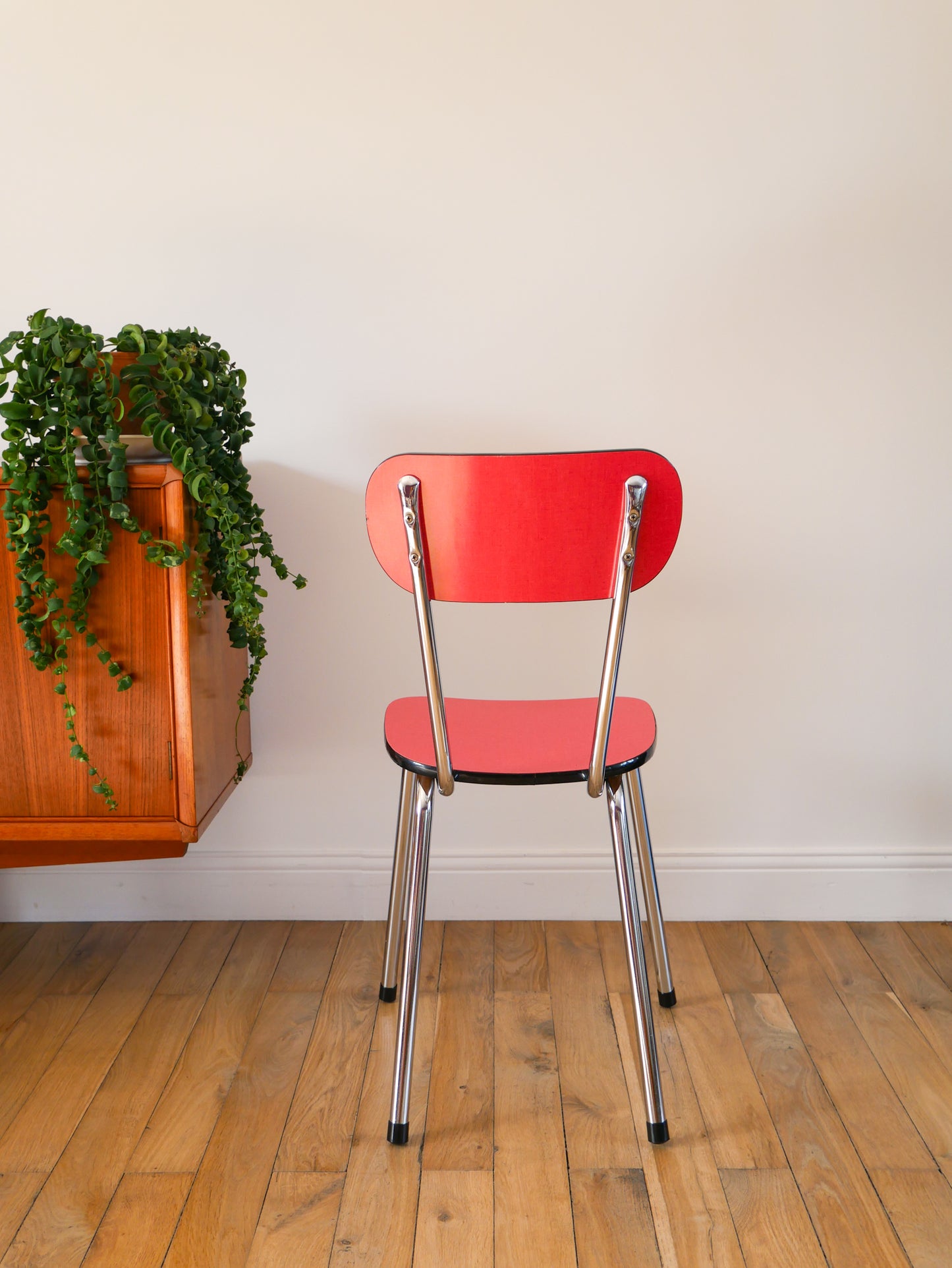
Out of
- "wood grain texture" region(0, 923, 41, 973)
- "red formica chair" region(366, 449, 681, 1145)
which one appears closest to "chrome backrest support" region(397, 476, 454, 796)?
"red formica chair" region(366, 449, 681, 1145)

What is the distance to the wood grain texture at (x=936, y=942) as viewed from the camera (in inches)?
73.1

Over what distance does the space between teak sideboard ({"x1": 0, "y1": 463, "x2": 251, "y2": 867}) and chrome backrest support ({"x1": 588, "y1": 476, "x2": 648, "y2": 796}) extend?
0.66m

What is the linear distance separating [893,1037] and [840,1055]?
115mm

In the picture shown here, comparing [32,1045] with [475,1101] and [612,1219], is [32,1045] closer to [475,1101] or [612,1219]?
[475,1101]

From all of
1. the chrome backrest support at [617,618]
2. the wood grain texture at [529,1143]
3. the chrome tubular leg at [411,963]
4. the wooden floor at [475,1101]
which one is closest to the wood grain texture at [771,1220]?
the wooden floor at [475,1101]

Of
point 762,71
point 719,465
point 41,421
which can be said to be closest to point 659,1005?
point 719,465

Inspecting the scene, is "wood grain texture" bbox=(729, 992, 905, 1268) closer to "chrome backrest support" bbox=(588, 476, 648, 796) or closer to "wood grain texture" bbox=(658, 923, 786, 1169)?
"wood grain texture" bbox=(658, 923, 786, 1169)

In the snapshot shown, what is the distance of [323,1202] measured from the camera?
127 centimetres

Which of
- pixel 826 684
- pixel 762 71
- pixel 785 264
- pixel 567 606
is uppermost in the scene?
pixel 762 71

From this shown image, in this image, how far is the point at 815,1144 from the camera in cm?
137

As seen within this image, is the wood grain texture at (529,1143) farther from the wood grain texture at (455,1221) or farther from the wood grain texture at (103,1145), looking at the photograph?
the wood grain texture at (103,1145)

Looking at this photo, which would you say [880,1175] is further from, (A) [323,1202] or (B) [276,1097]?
(B) [276,1097]

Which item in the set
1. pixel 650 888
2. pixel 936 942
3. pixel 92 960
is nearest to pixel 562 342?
pixel 650 888

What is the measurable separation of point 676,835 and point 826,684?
1.44ft
